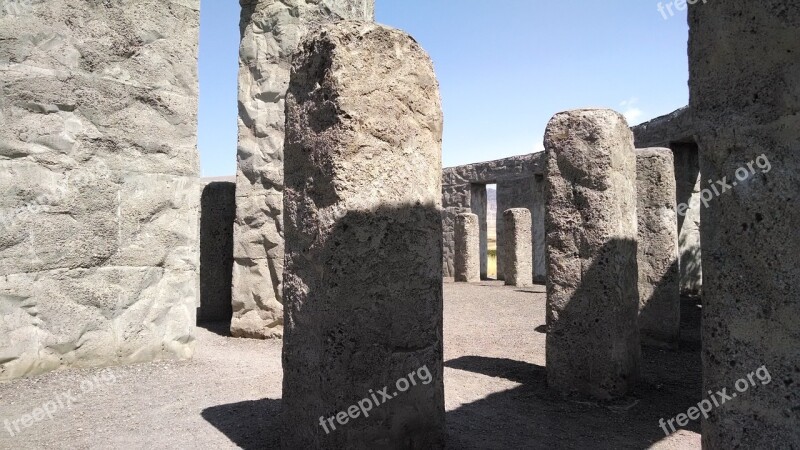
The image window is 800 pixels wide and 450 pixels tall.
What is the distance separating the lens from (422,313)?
2594mm

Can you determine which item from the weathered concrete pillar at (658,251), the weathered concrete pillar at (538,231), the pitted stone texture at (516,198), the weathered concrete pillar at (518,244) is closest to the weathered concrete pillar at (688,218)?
the weathered concrete pillar at (658,251)

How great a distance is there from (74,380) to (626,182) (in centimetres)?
412

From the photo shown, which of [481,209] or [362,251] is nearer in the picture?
[362,251]

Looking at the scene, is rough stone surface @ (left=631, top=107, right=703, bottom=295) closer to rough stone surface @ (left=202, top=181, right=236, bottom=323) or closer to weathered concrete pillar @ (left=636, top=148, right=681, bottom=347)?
weathered concrete pillar @ (left=636, top=148, right=681, bottom=347)

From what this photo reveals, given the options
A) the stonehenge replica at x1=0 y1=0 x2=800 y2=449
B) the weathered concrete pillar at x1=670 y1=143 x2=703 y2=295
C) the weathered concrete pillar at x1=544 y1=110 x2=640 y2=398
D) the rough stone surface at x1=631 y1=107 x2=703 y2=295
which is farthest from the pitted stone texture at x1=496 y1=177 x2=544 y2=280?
the weathered concrete pillar at x1=544 y1=110 x2=640 y2=398

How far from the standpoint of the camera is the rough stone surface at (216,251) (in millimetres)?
6762

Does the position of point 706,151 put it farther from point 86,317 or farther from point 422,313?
point 86,317

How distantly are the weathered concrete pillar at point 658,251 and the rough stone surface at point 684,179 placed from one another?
11.3 ft

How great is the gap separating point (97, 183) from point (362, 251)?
255 centimetres

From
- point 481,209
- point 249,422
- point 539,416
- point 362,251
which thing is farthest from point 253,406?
point 481,209

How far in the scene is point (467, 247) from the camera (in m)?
14.1

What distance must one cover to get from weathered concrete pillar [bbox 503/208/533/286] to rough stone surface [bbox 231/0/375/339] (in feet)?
27.0

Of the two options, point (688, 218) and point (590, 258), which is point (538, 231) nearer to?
point (688, 218)

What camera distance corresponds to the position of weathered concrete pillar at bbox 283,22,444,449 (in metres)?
2.43
